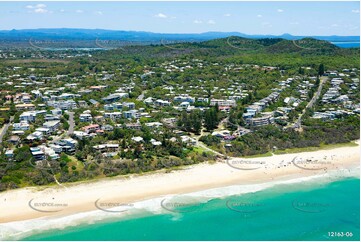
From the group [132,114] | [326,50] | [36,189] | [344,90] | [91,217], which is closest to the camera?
[91,217]

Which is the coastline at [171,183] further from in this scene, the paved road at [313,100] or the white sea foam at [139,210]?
the paved road at [313,100]

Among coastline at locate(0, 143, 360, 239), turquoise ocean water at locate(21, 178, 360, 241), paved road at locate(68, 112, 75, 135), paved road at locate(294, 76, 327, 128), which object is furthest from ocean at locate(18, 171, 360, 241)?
paved road at locate(68, 112, 75, 135)

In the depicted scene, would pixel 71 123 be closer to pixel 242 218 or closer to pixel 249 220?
pixel 242 218

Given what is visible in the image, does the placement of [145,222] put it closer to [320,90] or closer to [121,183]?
[121,183]

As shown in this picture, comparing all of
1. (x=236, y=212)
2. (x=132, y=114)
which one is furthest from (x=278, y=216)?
(x=132, y=114)

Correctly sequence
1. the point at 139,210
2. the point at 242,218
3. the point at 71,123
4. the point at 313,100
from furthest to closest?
1. the point at 313,100
2. the point at 71,123
3. the point at 139,210
4. the point at 242,218

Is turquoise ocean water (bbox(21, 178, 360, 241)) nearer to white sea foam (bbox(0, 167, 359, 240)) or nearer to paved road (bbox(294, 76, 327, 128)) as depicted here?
white sea foam (bbox(0, 167, 359, 240))

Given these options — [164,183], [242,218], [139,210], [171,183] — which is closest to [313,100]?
[171,183]
